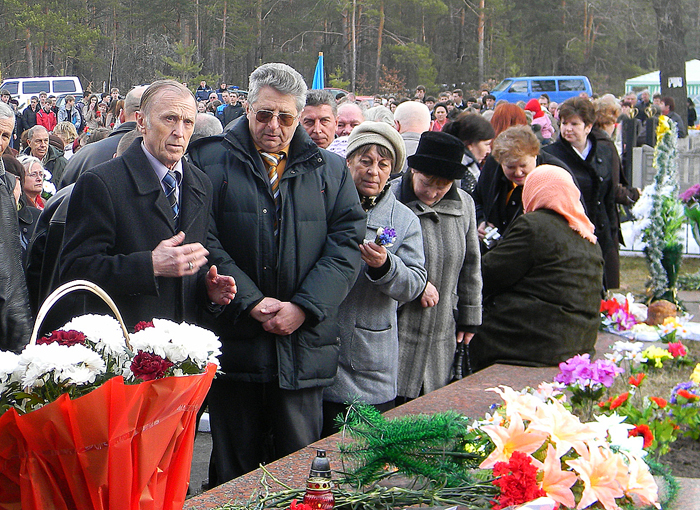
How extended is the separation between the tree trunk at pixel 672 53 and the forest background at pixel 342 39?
70.7 ft

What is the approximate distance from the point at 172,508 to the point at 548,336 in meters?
3.03

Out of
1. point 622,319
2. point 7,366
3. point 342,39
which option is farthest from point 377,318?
point 342,39

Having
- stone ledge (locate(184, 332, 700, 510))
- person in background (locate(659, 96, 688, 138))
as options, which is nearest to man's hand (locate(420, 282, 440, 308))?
stone ledge (locate(184, 332, 700, 510))

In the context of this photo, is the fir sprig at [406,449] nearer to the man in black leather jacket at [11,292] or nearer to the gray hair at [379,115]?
the man in black leather jacket at [11,292]

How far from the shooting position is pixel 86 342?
1874mm

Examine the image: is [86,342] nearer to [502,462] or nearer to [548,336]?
[502,462]

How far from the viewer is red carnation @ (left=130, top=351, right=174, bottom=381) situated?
1831mm

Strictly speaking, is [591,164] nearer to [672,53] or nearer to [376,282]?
[376,282]

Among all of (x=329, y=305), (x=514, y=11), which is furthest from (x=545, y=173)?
(x=514, y=11)

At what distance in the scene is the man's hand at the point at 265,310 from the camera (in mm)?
3342

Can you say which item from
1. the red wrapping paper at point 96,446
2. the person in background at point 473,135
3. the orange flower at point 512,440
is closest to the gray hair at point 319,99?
the person in background at point 473,135

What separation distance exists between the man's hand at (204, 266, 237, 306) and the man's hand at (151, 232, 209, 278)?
0.43 feet

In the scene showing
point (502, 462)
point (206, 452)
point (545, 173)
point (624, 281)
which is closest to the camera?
point (502, 462)

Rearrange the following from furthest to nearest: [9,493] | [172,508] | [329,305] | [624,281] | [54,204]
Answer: [624,281] < [54,204] < [329,305] < [172,508] < [9,493]
